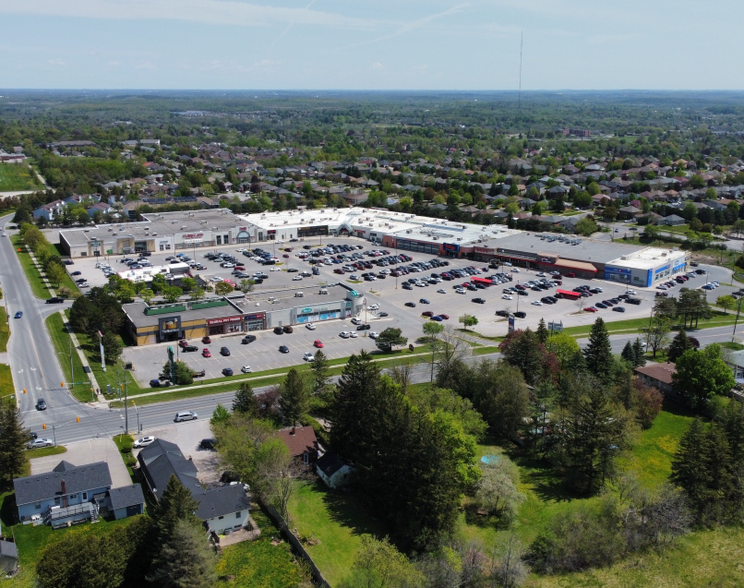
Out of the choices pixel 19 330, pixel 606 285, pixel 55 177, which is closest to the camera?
pixel 19 330

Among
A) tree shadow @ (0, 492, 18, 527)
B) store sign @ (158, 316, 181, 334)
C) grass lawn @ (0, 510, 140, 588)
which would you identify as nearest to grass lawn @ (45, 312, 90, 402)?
store sign @ (158, 316, 181, 334)

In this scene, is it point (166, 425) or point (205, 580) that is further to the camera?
point (166, 425)

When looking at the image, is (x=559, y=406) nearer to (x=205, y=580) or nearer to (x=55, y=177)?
(x=205, y=580)

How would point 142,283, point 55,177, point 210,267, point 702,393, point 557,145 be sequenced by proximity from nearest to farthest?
1. point 702,393
2. point 142,283
3. point 210,267
4. point 55,177
5. point 557,145

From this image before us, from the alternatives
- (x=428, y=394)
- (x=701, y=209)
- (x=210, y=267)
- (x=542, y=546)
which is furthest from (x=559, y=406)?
(x=701, y=209)

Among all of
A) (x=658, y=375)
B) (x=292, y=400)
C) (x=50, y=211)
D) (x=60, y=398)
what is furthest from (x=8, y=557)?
(x=50, y=211)

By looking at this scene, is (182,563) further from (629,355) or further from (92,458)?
(629,355)

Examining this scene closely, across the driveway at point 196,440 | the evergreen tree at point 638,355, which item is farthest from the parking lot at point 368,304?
the evergreen tree at point 638,355

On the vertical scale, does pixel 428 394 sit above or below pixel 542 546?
above

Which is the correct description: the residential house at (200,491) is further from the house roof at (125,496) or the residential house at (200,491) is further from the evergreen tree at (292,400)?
the evergreen tree at (292,400)
